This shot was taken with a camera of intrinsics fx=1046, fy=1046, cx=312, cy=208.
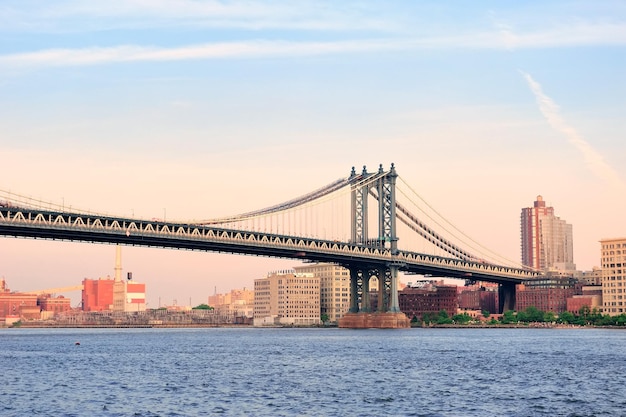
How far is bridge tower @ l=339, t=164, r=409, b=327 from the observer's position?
151125mm

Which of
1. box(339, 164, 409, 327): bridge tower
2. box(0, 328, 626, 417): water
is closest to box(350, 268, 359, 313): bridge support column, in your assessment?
box(339, 164, 409, 327): bridge tower

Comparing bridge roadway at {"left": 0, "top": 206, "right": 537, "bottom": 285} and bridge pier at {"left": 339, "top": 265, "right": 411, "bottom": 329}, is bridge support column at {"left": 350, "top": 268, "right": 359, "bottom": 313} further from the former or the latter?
bridge roadway at {"left": 0, "top": 206, "right": 537, "bottom": 285}

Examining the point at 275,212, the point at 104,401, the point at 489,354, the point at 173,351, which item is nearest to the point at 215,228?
the point at 275,212

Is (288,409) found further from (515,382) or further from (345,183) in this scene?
(345,183)

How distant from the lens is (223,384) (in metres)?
56.8

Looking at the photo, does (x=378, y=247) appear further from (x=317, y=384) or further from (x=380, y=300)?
(x=317, y=384)

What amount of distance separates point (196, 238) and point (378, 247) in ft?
116

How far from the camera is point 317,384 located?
5678 centimetres

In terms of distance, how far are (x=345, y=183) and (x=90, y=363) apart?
3268 inches

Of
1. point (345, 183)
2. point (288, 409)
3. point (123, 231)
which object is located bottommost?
point (288, 409)

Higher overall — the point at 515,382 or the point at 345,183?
the point at 345,183

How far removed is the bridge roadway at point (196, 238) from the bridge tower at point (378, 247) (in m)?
1.93

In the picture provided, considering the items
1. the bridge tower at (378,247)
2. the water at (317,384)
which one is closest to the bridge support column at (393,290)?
the bridge tower at (378,247)

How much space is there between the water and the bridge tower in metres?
62.3
